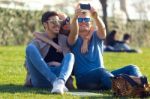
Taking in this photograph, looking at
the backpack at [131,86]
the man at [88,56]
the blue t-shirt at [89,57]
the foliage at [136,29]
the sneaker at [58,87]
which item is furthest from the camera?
the foliage at [136,29]

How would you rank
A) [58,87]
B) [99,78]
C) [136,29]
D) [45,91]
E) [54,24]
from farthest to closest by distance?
[136,29] → [54,24] → [99,78] → [45,91] → [58,87]

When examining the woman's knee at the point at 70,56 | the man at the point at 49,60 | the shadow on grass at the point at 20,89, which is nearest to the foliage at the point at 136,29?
the shadow on grass at the point at 20,89

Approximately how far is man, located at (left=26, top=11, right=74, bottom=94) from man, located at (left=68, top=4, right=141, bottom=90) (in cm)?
24

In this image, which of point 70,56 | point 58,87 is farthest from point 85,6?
point 58,87

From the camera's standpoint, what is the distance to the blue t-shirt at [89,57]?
905 cm

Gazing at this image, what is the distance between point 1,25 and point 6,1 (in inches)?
497

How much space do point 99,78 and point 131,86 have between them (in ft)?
3.39

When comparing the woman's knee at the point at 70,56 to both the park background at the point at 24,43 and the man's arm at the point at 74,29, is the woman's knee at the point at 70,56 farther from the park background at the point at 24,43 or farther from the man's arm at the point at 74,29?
the park background at the point at 24,43

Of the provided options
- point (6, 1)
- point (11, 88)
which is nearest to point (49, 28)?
point (11, 88)

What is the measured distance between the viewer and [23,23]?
30.2 meters

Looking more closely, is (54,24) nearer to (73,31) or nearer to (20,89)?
(73,31)

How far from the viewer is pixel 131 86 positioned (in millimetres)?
8055

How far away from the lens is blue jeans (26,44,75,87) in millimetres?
8570

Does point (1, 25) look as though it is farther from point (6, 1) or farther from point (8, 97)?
point (8, 97)
